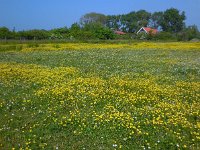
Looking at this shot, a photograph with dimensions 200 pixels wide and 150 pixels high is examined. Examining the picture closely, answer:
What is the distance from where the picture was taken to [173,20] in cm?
14050

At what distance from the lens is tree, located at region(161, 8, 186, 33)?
141 meters

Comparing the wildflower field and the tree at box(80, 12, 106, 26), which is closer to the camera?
the wildflower field

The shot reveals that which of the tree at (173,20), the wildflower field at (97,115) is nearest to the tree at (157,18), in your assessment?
the tree at (173,20)

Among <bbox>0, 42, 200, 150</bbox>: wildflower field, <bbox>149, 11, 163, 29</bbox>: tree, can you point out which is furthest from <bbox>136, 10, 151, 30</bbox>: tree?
<bbox>0, 42, 200, 150</bbox>: wildflower field

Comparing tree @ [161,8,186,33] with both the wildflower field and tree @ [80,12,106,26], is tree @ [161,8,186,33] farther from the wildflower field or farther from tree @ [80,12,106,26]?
the wildflower field

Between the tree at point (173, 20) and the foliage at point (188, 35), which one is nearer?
the foliage at point (188, 35)

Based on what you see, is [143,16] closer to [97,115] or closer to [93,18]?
[93,18]

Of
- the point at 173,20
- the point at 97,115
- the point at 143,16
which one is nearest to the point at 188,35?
the point at 173,20

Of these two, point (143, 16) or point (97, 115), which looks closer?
point (97, 115)

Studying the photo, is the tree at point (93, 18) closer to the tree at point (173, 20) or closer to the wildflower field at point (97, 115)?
the tree at point (173, 20)

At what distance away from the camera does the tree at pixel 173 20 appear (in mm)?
140750

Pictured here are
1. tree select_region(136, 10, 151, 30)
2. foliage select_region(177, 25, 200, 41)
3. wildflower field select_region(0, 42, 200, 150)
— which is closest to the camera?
wildflower field select_region(0, 42, 200, 150)

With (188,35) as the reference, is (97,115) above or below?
below

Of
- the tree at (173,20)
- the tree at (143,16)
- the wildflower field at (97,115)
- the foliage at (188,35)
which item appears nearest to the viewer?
the wildflower field at (97,115)
